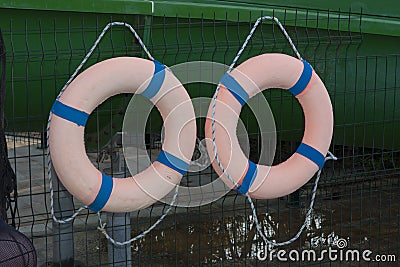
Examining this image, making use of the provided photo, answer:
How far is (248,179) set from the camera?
12.9ft

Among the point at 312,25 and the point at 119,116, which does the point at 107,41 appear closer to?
the point at 119,116

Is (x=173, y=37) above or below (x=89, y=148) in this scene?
above

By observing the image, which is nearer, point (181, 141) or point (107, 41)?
point (181, 141)

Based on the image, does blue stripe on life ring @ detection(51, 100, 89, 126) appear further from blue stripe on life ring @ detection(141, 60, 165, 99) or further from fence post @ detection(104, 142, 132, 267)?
fence post @ detection(104, 142, 132, 267)

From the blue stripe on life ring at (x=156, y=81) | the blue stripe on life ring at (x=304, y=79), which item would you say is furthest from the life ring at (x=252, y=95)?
the blue stripe on life ring at (x=156, y=81)

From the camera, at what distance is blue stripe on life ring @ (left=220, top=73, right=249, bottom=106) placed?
3845mm

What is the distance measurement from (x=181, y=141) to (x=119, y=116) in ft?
4.61

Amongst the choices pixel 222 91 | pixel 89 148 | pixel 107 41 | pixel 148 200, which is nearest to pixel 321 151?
pixel 222 91

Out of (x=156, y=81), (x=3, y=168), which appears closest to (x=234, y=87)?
(x=156, y=81)

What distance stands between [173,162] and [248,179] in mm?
440

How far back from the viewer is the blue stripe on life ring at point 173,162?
377 centimetres

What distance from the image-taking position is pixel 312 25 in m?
5.09

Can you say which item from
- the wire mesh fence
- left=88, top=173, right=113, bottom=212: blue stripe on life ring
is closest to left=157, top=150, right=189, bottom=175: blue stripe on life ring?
left=88, top=173, right=113, bottom=212: blue stripe on life ring

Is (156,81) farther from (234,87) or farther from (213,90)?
(213,90)
